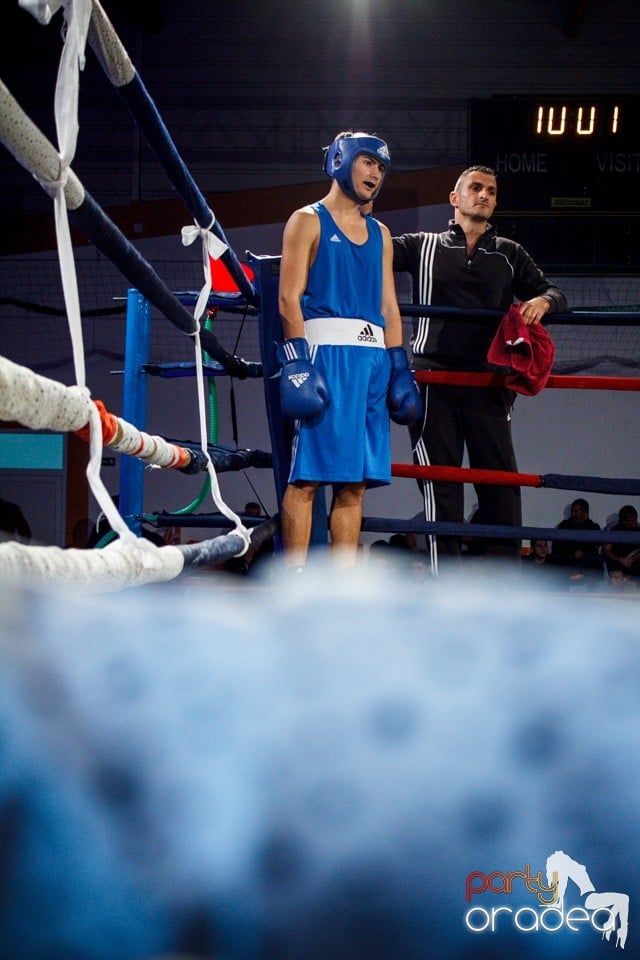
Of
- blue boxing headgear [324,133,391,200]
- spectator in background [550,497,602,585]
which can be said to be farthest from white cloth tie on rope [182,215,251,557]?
spectator in background [550,497,602,585]

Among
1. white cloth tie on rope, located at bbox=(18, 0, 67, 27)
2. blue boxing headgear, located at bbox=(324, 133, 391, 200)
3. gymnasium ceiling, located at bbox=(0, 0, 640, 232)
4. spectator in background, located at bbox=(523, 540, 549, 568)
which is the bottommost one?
spectator in background, located at bbox=(523, 540, 549, 568)

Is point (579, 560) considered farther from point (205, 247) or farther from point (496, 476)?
point (205, 247)

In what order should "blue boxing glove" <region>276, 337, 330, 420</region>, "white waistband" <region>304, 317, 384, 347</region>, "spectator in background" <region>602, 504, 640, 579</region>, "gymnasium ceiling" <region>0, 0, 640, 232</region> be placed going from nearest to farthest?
"blue boxing glove" <region>276, 337, 330, 420</region> → "white waistband" <region>304, 317, 384, 347</region> → "spectator in background" <region>602, 504, 640, 579</region> → "gymnasium ceiling" <region>0, 0, 640, 232</region>

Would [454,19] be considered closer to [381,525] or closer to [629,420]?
[629,420]

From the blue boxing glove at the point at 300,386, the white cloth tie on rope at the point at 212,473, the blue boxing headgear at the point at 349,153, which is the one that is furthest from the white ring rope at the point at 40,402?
the blue boxing headgear at the point at 349,153

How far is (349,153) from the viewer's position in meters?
2.15

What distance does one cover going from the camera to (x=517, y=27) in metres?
7.42

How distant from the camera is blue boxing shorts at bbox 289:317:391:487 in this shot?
6.81 ft

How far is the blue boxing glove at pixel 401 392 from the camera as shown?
85.5 inches

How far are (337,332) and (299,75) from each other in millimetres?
6061

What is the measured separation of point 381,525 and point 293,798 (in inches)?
87.1

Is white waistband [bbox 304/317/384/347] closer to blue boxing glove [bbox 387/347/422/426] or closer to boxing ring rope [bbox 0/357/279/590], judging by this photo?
blue boxing glove [bbox 387/347/422/426]

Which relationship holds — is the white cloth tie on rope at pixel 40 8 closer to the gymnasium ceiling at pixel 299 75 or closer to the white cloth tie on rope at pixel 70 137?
the white cloth tie on rope at pixel 70 137

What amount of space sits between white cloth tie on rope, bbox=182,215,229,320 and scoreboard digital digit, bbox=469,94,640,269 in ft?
14.9
